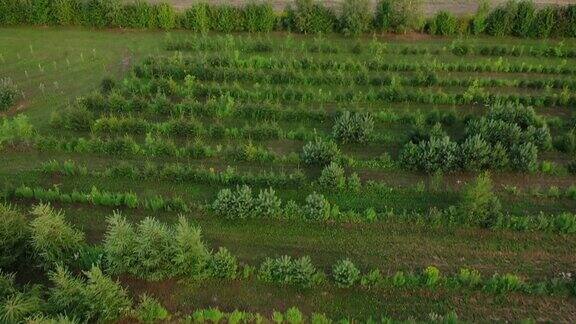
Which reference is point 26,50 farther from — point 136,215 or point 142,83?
point 136,215

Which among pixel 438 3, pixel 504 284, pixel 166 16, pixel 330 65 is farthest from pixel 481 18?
pixel 504 284

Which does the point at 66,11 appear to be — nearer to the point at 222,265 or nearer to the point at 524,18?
the point at 222,265

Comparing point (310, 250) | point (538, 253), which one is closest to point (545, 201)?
point (538, 253)

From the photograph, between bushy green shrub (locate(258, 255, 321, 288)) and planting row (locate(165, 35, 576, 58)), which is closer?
bushy green shrub (locate(258, 255, 321, 288))

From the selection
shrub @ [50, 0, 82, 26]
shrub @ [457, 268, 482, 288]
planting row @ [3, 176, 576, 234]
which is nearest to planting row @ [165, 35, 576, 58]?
shrub @ [50, 0, 82, 26]

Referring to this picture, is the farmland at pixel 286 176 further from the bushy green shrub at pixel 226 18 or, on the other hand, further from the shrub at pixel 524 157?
the bushy green shrub at pixel 226 18

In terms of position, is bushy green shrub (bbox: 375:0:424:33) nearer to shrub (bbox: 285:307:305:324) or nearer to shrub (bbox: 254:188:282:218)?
shrub (bbox: 254:188:282:218)

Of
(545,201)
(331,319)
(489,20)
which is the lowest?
(331,319)

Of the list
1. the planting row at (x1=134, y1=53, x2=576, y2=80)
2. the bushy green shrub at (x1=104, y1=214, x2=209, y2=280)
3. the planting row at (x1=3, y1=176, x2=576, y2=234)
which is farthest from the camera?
the planting row at (x1=134, y1=53, x2=576, y2=80)
